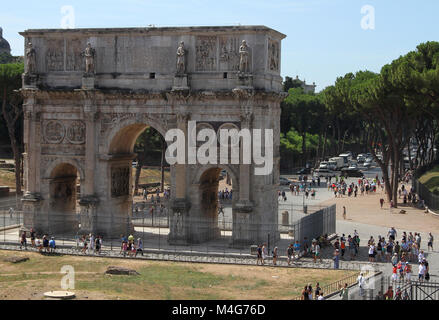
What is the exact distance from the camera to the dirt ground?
55.2 meters

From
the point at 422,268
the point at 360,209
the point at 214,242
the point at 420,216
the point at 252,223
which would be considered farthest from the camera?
the point at 360,209

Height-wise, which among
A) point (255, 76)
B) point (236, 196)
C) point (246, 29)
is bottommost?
point (236, 196)

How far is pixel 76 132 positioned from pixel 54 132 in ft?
5.16

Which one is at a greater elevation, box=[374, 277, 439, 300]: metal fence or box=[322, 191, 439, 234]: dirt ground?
box=[322, 191, 439, 234]: dirt ground

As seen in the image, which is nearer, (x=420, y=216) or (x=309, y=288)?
(x=309, y=288)

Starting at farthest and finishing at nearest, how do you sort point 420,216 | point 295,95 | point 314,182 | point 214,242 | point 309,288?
point 295,95, point 314,182, point 420,216, point 214,242, point 309,288

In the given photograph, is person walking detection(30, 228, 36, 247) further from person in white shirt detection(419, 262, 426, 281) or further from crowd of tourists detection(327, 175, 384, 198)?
crowd of tourists detection(327, 175, 384, 198)

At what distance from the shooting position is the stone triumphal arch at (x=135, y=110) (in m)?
43.1

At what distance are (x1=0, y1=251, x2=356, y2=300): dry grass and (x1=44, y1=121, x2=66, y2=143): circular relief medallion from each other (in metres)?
8.27

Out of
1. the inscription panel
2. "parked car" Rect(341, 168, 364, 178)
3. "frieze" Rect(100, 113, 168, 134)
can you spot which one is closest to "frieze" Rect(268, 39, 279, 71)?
"frieze" Rect(100, 113, 168, 134)

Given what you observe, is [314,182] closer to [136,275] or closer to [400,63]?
[400,63]
